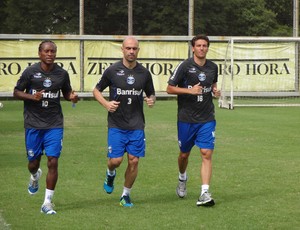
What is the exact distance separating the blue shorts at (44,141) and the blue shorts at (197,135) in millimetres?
1748

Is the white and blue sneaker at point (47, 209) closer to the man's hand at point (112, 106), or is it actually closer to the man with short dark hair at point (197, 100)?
the man's hand at point (112, 106)

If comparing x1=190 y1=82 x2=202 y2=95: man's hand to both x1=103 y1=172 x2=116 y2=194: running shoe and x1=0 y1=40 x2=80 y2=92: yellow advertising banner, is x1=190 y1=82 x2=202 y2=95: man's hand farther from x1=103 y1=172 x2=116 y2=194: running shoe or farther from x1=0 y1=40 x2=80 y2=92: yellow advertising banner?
x1=0 y1=40 x2=80 y2=92: yellow advertising banner

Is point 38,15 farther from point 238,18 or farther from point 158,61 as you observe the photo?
point 158,61

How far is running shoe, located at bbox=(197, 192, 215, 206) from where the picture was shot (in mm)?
11039

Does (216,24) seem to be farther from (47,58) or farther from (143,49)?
(47,58)

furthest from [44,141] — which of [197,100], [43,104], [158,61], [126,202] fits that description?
[158,61]

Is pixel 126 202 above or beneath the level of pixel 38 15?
beneath

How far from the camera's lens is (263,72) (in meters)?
34.8

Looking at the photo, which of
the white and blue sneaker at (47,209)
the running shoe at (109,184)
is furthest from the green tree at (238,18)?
the white and blue sneaker at (47,209)

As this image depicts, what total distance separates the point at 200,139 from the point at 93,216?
6.51 feet

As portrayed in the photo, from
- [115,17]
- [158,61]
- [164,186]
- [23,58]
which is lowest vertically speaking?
[164,186]

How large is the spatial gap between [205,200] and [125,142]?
125 cm

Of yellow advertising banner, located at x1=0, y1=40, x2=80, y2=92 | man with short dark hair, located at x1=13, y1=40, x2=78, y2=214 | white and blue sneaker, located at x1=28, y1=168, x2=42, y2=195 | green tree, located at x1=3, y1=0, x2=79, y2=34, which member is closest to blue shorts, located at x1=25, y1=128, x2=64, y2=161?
man with short dark hair, located at x1=13, y1=40, x2=78, y2=214

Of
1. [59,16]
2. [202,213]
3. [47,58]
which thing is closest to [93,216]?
[202,213]
